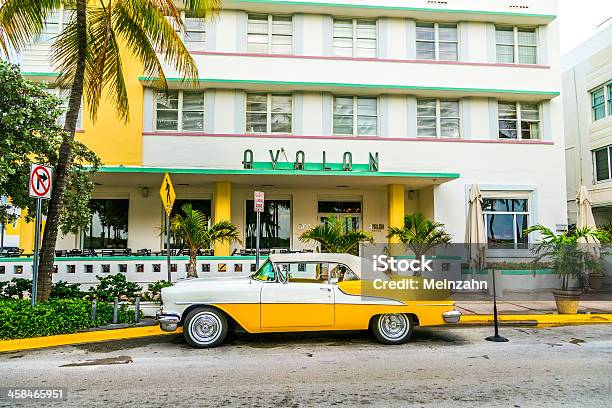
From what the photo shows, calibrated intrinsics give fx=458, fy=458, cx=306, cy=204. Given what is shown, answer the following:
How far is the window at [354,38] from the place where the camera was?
17594 millimetres

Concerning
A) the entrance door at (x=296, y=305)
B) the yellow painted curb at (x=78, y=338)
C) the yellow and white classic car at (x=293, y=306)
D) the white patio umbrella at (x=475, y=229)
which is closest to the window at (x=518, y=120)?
the white patio umbrella at (x=475, y=229)

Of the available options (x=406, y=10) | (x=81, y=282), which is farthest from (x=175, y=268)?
(x=406, y=10)

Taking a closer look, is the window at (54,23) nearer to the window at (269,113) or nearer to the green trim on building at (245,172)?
the green trim on building at (245,172)

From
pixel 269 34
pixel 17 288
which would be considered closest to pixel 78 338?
pixel 17 288

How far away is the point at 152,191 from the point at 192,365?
11130 mm

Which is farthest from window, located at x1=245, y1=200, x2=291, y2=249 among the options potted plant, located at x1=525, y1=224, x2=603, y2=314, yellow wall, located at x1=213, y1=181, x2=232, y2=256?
potted plant, located at x1=525, y1=224, x2=603, y2=314

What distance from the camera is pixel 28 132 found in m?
8.91

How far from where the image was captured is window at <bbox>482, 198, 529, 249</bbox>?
1742 cm

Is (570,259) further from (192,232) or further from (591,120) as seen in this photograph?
(591,120)

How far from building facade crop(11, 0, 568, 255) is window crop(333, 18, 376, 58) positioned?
0.05m

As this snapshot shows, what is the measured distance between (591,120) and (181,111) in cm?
1842

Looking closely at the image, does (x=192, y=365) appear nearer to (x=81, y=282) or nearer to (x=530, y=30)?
(x=81, y=282)

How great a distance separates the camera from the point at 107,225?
647 inches

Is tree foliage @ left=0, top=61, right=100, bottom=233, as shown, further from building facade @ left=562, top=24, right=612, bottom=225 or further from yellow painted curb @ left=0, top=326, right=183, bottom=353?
building facade @ left=562, top=24, right=612, bottom=225
